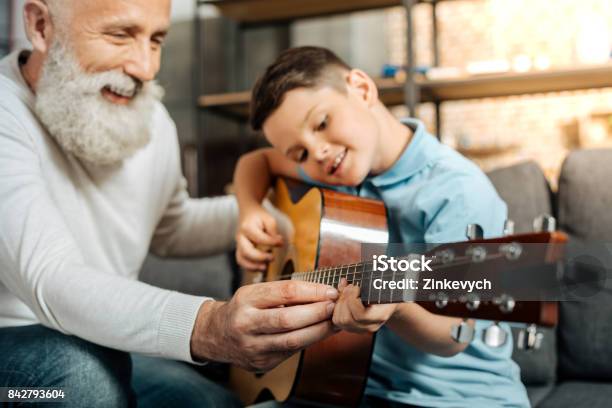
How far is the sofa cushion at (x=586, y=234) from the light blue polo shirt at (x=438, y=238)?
522 mm

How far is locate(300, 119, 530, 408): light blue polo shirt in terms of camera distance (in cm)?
104

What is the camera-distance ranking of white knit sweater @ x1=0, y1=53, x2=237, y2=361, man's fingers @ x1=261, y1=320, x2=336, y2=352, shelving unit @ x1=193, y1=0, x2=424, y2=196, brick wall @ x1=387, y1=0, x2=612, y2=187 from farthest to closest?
1. brick wall @ x1=387, y1=0, x2=612, y2=187
2. shelving unit @ x1=193, y1=0, x2=424, y2=196
3. white knit sweater @ x1=0, y1=53, x2=237, y2=361
4. man's fingers @ x1=261, y1=320, x2=336, y2=352

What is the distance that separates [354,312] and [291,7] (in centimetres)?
262

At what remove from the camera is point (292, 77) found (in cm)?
119

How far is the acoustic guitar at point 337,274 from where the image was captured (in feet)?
2.08

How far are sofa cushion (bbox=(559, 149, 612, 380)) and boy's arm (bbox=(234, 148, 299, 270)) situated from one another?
2.52ft

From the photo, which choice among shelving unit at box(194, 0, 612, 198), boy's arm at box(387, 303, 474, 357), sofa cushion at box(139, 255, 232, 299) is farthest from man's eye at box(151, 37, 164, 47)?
shelving unit at box(194, 0, 612, 198)

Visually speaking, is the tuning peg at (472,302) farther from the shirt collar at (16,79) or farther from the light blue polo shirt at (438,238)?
the shirt collar at (16,79)

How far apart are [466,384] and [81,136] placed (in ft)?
2.76

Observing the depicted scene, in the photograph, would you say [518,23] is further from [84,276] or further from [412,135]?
[84,276]

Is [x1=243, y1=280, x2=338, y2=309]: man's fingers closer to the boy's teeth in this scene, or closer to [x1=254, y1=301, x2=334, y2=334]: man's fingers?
[x1=254, y1=301, x2=334, y2=334]: man's fingers

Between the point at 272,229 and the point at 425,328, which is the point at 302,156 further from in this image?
the point at 425,328

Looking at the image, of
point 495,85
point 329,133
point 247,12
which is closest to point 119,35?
point 329,133

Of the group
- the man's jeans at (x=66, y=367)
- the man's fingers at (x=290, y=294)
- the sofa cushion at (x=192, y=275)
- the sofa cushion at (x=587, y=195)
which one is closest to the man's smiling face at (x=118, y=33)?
the man's jeans at (x=66, y=367)
